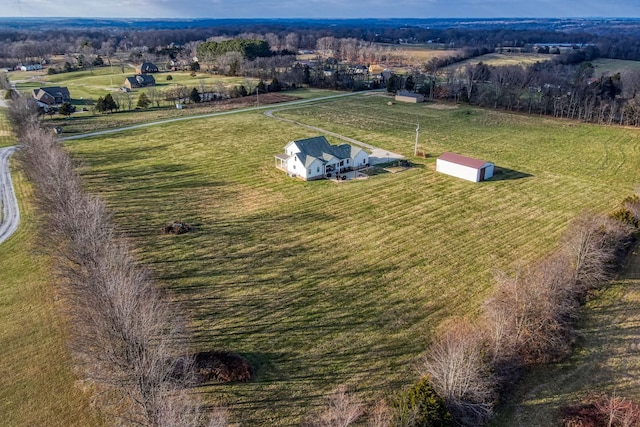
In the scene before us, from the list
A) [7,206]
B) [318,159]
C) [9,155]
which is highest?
[318,159]

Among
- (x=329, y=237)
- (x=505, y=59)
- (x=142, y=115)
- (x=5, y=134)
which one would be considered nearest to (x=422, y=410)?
Answer: (x=329, y=237)

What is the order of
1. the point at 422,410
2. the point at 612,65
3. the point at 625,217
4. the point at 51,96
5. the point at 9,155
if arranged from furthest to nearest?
1. the point at 612,65
2. the point at 51,96
3. the point at 9,155
4. the point at 625,217
5. the point at 422,410

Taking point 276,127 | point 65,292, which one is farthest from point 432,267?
point 276,127

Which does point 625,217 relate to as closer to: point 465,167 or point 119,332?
point 465,167

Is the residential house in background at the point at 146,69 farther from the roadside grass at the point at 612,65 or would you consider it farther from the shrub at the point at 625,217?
A: the shrub at the point at 625,217

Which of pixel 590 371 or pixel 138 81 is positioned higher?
pixel 138 81

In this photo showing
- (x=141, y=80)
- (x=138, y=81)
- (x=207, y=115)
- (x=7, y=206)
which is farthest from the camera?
(x=141, y=80)

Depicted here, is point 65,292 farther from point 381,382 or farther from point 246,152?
point 246,152
